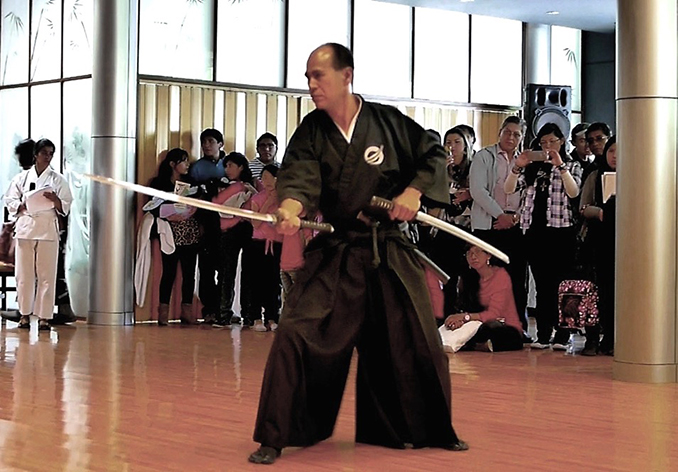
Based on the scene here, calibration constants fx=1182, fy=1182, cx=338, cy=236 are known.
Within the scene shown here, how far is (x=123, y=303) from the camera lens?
402 inches

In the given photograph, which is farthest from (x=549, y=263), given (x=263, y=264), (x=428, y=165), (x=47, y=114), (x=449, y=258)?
(x=47, y=114)

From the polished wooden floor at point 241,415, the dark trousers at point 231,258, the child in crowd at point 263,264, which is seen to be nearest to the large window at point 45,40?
the dark trousers at point 231,258

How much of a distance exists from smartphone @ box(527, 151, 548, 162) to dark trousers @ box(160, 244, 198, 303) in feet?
Result: 10.9

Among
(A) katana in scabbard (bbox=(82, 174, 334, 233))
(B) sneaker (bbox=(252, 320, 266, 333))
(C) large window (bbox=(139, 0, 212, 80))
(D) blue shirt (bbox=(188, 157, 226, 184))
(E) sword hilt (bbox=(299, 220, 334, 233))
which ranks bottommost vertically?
(B) sneaker (bbox=(252, 320, 266, 333))

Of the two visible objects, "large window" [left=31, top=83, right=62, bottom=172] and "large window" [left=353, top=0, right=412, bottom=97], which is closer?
"large window" [left=31, top=83, right=62, bottom=172]

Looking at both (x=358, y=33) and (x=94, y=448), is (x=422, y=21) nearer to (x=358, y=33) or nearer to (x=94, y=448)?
(x=358, y=33)

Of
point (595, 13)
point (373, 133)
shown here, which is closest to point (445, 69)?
point (595, 13)

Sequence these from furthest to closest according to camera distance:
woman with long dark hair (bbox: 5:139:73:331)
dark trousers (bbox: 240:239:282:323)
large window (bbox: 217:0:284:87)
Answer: large window (bbox: 217:0:284:87) < dark trousers (bbox: 240:239:282:323) < woman with long dark hair (bbox: 5:139:73:331)

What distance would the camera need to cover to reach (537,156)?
8.00 m

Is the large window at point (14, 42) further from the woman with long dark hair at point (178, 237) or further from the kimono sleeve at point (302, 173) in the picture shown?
the kimono sleeve at point (302, 173)

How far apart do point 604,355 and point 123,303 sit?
172 inches

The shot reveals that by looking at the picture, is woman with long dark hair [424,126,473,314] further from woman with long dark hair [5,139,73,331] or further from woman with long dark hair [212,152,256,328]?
woman with long dark hair [5,139,73,331]

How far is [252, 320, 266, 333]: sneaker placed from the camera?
9578 mm

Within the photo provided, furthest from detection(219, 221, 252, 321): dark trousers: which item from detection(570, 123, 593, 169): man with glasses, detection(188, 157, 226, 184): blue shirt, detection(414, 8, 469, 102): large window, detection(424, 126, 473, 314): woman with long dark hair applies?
detection(414, 8, 469, 102): large window
